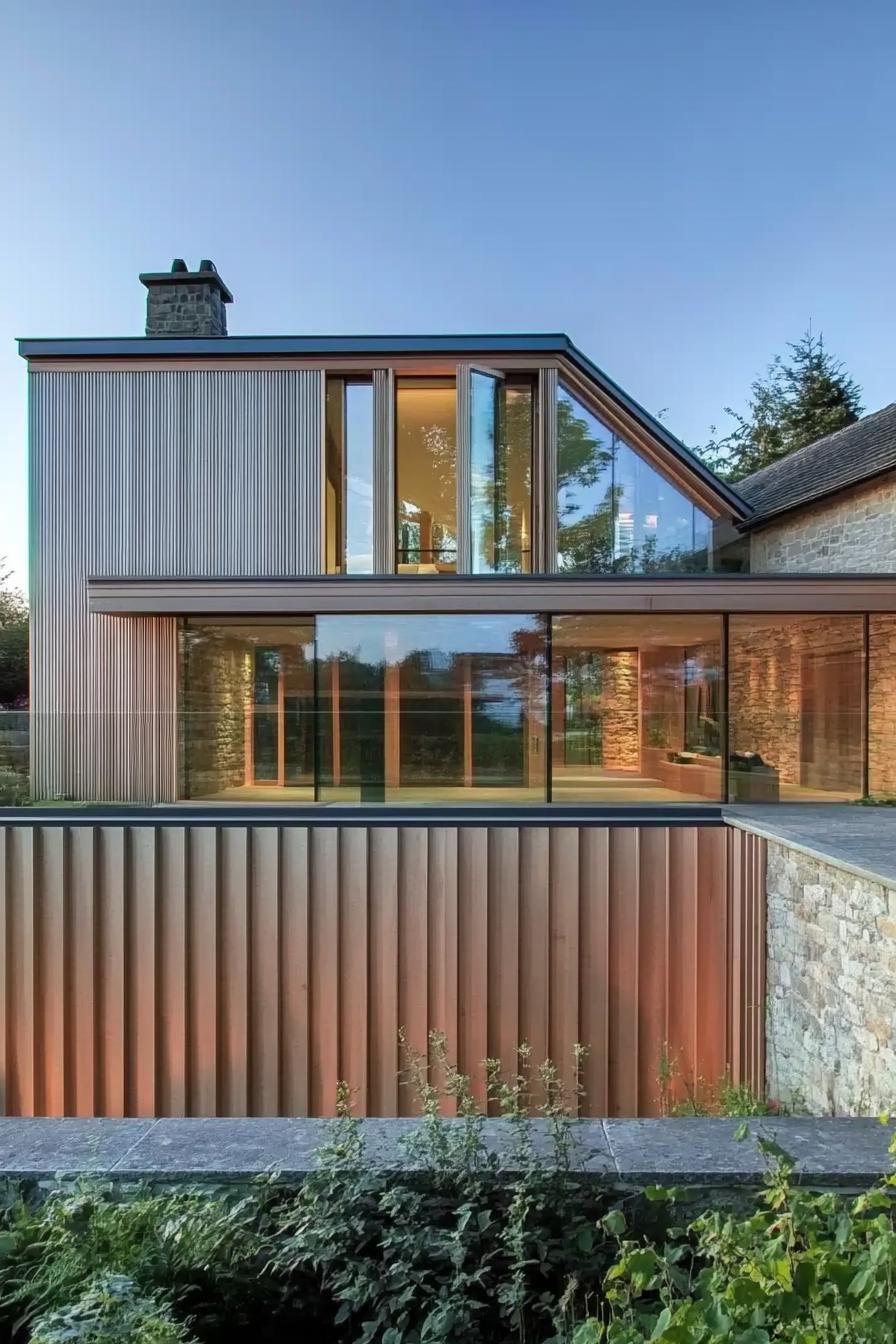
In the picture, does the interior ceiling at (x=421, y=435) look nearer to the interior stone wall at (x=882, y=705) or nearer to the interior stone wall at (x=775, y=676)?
the interior stone wall at (x=775, y=676)

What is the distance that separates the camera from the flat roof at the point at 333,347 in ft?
33.9

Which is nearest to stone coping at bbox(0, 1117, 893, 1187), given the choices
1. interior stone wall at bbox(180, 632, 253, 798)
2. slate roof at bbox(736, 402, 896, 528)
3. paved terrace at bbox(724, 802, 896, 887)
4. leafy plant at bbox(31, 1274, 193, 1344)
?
leafy plant at bbox(31, 1274, 193, 1344)

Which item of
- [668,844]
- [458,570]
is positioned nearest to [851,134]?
[458,570]

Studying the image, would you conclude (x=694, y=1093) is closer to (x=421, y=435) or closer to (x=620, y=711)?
(x=620, y=711)

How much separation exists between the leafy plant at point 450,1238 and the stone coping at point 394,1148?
0.11 meters

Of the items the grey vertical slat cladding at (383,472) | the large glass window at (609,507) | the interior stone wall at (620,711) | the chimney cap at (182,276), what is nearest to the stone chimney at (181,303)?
the chimney cap at (182,276)

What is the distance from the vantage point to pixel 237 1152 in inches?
84.3

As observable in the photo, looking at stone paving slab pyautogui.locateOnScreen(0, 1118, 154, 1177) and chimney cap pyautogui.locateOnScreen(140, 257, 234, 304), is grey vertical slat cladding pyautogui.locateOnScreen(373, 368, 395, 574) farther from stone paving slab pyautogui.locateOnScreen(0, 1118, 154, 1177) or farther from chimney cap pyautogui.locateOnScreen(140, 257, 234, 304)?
stone paving slab pyautogui.locateOnScreen(0, 1118, 154, 1177)

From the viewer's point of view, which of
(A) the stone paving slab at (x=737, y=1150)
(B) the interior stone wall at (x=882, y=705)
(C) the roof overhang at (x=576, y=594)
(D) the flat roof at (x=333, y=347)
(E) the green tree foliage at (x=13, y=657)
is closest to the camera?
(A) the stone paving slab at (x=737, y=1150)

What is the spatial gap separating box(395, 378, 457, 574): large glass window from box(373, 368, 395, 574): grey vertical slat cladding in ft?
0.43

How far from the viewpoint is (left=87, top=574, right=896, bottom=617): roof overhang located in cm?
887

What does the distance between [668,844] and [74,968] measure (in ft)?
13.0

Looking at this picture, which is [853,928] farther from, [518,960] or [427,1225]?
[427,1225]

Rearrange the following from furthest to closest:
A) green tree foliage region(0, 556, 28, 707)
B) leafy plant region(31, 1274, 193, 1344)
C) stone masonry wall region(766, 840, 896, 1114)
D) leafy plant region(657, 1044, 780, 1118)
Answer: green tree foliage region(0, 556, 28, 707), leafy plant region(657, 1044, 780, 1118), stone masonry wall region(766, 840, 896, 1114), leafy plant region(31, 1274, 193, 1344)
